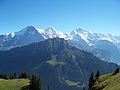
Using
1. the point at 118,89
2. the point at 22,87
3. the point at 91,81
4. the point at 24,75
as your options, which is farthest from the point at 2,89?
the point at 118,89

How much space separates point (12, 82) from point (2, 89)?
42.7 feet

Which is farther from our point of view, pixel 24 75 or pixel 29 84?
pixel 24 75

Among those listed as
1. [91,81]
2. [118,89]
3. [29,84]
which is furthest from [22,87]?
[118,89]

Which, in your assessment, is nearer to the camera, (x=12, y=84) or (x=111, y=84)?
(x=111, y=84)

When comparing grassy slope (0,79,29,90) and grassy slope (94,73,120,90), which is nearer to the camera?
grassy slope (94,73,120,90)

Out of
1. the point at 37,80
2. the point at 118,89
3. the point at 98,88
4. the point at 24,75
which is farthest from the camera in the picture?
the point at 24,75

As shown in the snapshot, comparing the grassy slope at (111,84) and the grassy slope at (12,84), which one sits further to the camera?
Answer: the grassy slope at (12,84)

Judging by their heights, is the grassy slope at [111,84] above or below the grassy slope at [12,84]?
above

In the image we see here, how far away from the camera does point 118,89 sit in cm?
5694

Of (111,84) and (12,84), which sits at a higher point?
(111,84)

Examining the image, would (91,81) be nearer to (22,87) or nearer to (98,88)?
(22,87)

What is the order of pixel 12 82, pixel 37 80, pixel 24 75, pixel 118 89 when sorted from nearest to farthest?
pixel 118 89 < pixel 37 80 < pixel 12 82 < pixel 24 75

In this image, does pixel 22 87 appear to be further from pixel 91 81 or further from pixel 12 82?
pixel 91 81

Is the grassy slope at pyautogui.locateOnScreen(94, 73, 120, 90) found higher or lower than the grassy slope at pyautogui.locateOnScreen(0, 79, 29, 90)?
higher
